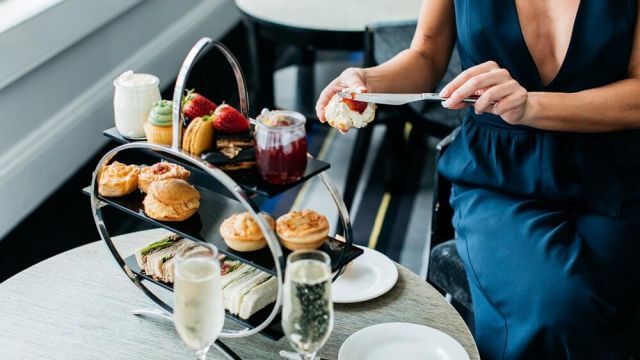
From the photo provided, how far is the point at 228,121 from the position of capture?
130 cm

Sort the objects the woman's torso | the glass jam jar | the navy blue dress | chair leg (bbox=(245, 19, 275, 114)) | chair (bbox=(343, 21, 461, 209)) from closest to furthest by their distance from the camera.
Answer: the glass jam jar, the navy blue dress, the woman's torso, chair (bbox=(343, 21, 461, 209)), chair leg (bbox=(245, 19, 275, 114))

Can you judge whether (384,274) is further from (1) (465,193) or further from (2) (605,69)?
(2) (605,69)

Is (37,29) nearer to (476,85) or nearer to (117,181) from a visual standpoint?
(117,181)

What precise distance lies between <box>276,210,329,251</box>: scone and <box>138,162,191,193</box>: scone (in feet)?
0.83

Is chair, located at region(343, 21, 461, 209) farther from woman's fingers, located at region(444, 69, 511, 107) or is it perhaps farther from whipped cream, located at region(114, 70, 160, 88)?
whipped cream, located at region(114, 70, 160, 88)

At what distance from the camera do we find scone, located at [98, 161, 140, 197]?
4.83 ft

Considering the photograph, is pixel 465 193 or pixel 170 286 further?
pixel 465 193

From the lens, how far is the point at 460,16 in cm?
186

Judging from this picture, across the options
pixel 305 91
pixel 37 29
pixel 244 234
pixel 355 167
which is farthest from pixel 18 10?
pixel 244 234

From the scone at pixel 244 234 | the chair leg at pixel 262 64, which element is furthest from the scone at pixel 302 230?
the chair leg at pixel 262 64

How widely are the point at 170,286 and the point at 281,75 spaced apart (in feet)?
6.55

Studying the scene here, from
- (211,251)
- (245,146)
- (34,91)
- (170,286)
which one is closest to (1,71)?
(34,91)

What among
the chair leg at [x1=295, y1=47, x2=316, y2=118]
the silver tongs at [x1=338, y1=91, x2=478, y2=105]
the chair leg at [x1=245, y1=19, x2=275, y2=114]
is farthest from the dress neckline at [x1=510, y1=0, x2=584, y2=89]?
the chair leg at [x1=245, y1=19, x2=275, y2=114]

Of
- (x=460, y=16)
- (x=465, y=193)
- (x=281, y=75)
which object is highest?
(x=460, y=16)
